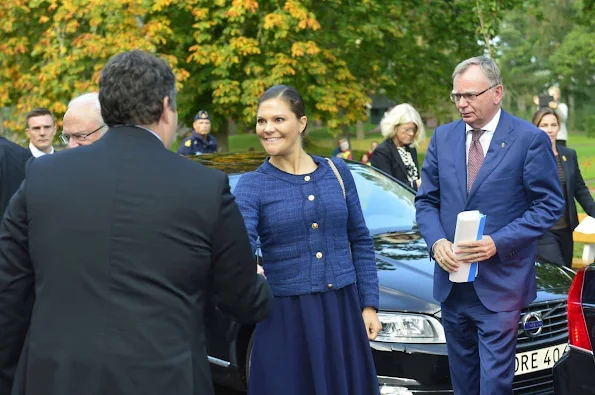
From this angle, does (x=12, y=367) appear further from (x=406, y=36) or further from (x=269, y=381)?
(x=406, y=36)

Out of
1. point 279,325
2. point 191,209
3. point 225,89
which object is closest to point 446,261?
point 279,325

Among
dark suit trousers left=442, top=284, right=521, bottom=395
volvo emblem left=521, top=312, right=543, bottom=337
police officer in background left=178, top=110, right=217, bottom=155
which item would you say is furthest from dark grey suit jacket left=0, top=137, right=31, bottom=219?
police officer in background left=178, top=110, right=217, bottom=155

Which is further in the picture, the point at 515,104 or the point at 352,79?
the point at 515,104

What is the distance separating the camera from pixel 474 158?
15.6 ft

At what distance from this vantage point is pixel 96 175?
269cm

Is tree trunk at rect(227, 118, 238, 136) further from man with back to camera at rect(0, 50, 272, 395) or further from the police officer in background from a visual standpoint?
man with back to camera at rect(0, 50, 272, 395)

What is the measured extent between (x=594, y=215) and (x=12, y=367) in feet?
17.2

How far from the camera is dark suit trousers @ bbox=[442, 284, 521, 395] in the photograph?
4.65m

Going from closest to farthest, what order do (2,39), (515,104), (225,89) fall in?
(225,89) < (2,39) < (515,104)

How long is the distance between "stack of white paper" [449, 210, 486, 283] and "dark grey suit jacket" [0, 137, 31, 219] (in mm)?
3376

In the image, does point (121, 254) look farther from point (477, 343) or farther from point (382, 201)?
point (382, 201)

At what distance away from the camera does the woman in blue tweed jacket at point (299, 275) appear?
13.7ft

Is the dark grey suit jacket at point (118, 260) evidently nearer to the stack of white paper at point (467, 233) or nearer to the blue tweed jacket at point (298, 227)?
the blue tweed jacket at point (298, 227)

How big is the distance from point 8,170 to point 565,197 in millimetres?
4223
